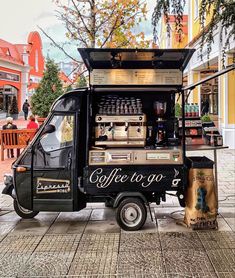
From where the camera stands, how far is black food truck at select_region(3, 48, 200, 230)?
202 inches

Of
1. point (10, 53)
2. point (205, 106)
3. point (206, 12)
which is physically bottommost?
point (206, 12)

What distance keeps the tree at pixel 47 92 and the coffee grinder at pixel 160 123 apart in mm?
13303

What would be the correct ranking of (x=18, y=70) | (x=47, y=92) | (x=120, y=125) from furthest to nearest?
(x=18, y=70), (x=47, y=92), (x=120, y=125)

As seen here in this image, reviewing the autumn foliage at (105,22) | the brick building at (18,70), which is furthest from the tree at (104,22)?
the brick building at (18,70)

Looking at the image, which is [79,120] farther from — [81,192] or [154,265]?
[154,265]

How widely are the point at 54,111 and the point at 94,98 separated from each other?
25.9 inches

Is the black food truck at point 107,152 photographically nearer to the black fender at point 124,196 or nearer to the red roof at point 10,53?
the black fender at point 124,196

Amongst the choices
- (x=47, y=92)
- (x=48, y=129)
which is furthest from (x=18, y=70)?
(x=48, y=129)

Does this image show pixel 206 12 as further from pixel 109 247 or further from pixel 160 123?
pixel 109 247

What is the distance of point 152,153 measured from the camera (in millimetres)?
5137

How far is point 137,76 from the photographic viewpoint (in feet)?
17.4

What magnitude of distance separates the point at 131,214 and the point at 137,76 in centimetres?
190

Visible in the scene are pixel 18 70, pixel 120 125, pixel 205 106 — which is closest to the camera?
pixel 120 125

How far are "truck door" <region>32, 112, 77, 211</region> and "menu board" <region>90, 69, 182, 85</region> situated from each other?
0.65 meters
